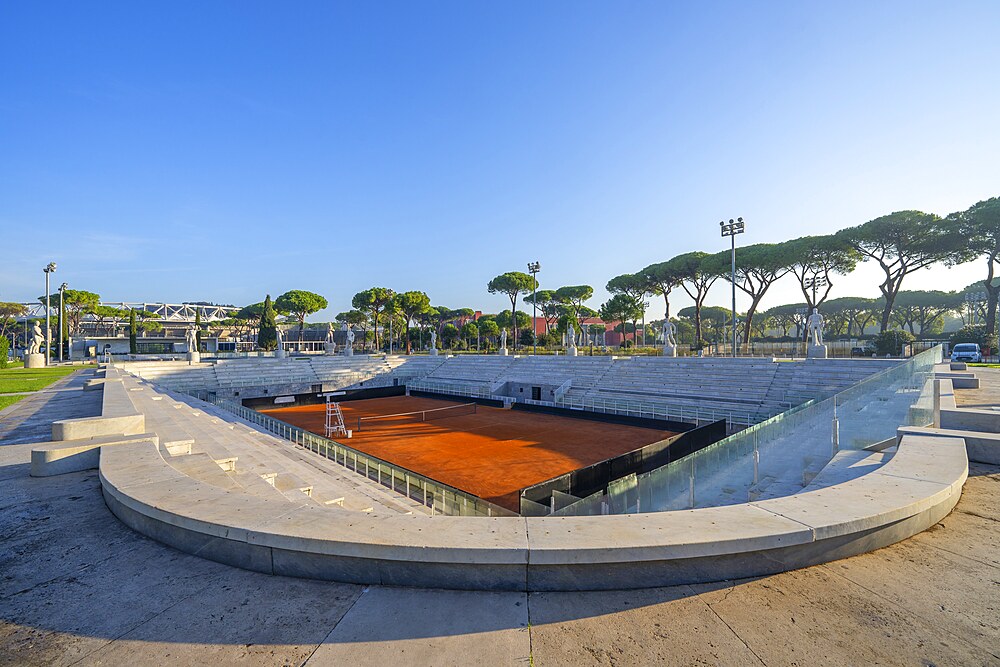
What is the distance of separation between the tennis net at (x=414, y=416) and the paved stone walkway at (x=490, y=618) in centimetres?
1952

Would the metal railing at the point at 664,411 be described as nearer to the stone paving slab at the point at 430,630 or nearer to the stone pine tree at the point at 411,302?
the stone paving slab at the point at 430,630

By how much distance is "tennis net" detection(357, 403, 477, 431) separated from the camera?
23.0 meters

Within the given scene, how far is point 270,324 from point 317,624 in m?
58.9

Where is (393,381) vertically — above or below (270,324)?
below

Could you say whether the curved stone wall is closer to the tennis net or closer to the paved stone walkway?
the paved stone walkway

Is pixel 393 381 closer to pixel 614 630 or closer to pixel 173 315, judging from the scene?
pixel 614 630

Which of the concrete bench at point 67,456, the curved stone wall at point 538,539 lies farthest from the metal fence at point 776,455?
the concrete bench at point 67,456

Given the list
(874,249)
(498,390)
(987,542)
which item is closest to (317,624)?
(987,542)

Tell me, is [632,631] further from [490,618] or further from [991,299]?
[991,299]

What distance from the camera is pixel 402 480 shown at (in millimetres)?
8648

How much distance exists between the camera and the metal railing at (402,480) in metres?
7.05

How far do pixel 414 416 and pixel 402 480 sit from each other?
653 inches

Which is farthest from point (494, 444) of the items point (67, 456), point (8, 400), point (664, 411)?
point (8, 400)

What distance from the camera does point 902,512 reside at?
11.5 feet
